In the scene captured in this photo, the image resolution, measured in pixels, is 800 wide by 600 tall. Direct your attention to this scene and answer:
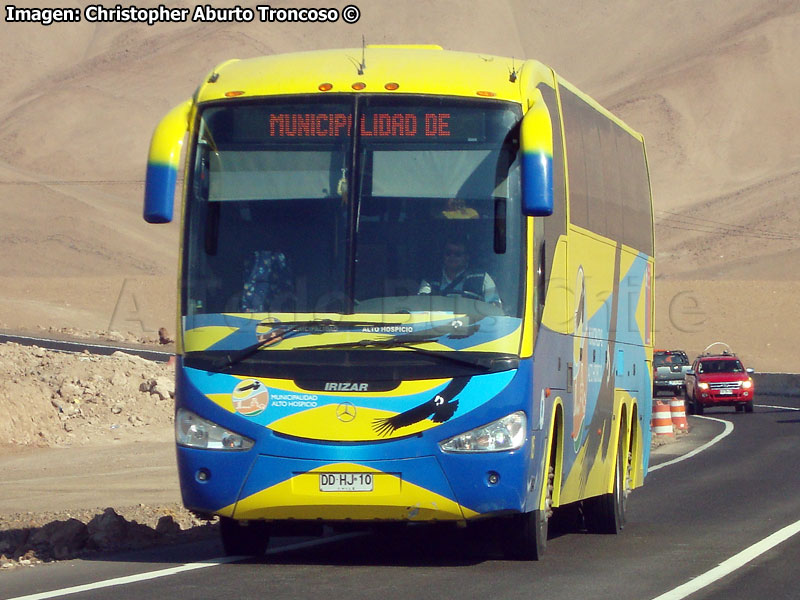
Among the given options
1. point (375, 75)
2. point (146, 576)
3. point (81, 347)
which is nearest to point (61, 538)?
point (146, 576)

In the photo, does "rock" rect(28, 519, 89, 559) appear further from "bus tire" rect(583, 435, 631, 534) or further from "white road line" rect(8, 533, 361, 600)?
"bus tire" rect(583, 435, 631, 534)

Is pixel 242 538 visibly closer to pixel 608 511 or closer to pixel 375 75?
pixel 375 75

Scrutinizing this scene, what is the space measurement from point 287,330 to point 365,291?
23.1 inches

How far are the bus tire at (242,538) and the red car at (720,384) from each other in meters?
33.4

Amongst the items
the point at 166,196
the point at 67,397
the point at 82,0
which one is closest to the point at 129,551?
the point at 166,196

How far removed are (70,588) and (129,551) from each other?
243 centimetres

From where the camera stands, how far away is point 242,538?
11.2 m

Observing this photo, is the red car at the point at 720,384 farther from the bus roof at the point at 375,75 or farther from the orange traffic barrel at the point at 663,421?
the bus roof at the point at 375,75

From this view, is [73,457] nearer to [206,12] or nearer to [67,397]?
[67,397]

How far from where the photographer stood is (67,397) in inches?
1206

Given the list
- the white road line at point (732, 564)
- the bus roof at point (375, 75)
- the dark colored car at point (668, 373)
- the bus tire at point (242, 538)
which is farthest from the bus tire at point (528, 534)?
the dark colored car at point (668, 373)

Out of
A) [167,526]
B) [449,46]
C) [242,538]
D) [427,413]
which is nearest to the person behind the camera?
[427,413]

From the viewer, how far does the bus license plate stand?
9.81m

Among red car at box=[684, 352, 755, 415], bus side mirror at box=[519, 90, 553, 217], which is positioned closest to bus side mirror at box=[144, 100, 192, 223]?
bus side mirror at box=[519, 90, 553, 217]
